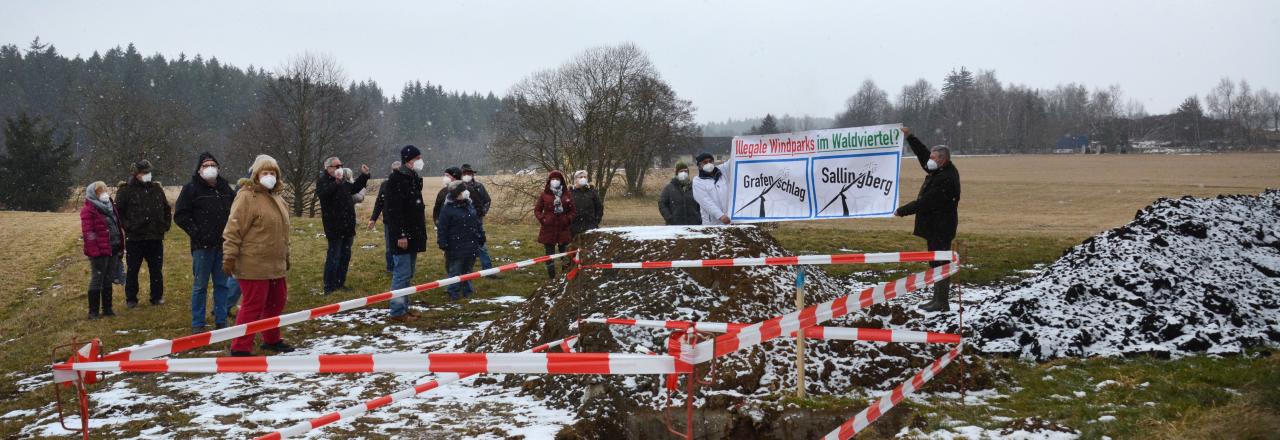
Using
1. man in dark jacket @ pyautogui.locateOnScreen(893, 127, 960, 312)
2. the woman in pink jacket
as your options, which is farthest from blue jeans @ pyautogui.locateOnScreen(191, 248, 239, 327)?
man in dark jacket @ pyautogui.locateOnScreen(893, 127, 960, 312)

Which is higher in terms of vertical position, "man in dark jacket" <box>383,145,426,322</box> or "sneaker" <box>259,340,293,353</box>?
"man in dark jacket" <box>383,145,426,322</box>

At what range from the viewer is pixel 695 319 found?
6.02 m

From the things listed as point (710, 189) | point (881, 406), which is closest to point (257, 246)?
point (881, 406)

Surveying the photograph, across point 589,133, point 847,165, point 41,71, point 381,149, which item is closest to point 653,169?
point 589,133

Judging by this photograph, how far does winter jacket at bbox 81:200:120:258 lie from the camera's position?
30.4ft

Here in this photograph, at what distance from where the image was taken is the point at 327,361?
3.00 m

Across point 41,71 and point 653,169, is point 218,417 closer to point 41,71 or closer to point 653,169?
point 653,169

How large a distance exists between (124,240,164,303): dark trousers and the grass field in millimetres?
284

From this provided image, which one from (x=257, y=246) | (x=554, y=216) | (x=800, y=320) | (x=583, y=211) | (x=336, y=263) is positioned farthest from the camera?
(x=583, y=211)

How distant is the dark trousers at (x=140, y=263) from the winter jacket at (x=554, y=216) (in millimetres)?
5091

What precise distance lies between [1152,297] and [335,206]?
969cm

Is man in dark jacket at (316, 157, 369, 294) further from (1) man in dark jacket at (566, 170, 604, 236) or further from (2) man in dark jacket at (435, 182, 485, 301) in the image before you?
(1) man in dark jacket at (566, 170, 604, 236)

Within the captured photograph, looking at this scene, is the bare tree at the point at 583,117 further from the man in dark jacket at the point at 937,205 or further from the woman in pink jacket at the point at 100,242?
the man in dark jacket at the point at 937,205

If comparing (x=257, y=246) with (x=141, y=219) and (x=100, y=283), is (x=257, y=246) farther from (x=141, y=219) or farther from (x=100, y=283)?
(x=100, y=283)
